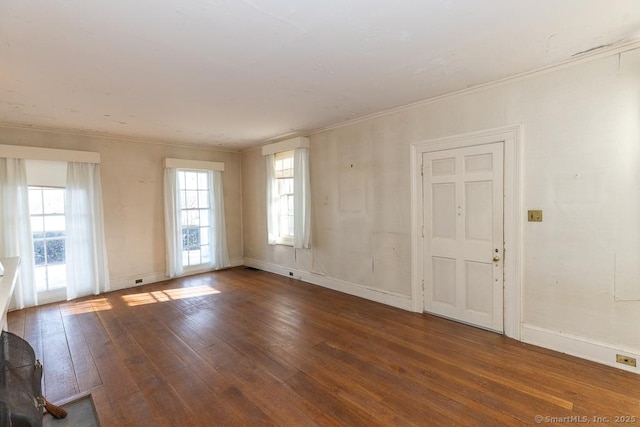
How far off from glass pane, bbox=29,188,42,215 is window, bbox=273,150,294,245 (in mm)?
3536

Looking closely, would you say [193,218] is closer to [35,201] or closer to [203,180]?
[203,180]

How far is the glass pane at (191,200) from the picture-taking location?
19.4 ft

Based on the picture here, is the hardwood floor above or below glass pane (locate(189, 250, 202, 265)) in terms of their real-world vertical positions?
below

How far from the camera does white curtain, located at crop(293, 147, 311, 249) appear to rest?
496cm

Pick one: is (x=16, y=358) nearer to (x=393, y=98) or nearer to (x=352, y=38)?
(x=352, y=38)

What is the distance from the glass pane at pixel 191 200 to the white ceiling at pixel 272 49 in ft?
7.87

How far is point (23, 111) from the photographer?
361 centimetres

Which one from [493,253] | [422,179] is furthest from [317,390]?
[422,179]

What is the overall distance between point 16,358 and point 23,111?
333 cm

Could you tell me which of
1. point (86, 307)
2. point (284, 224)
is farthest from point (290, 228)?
point (86, 307)

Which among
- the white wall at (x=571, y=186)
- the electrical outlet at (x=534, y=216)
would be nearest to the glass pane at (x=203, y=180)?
the white wall at (x=571, y=186)

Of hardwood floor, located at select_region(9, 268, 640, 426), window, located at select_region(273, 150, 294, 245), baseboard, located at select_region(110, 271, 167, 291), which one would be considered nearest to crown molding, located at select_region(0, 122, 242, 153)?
window, located at select_region(273, 150, 294, 245)

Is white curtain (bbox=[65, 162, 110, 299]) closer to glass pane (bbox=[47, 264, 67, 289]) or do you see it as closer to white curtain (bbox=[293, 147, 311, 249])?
glass pane (bbox=[47, 264, 67, 289])

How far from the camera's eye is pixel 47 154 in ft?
14.3
